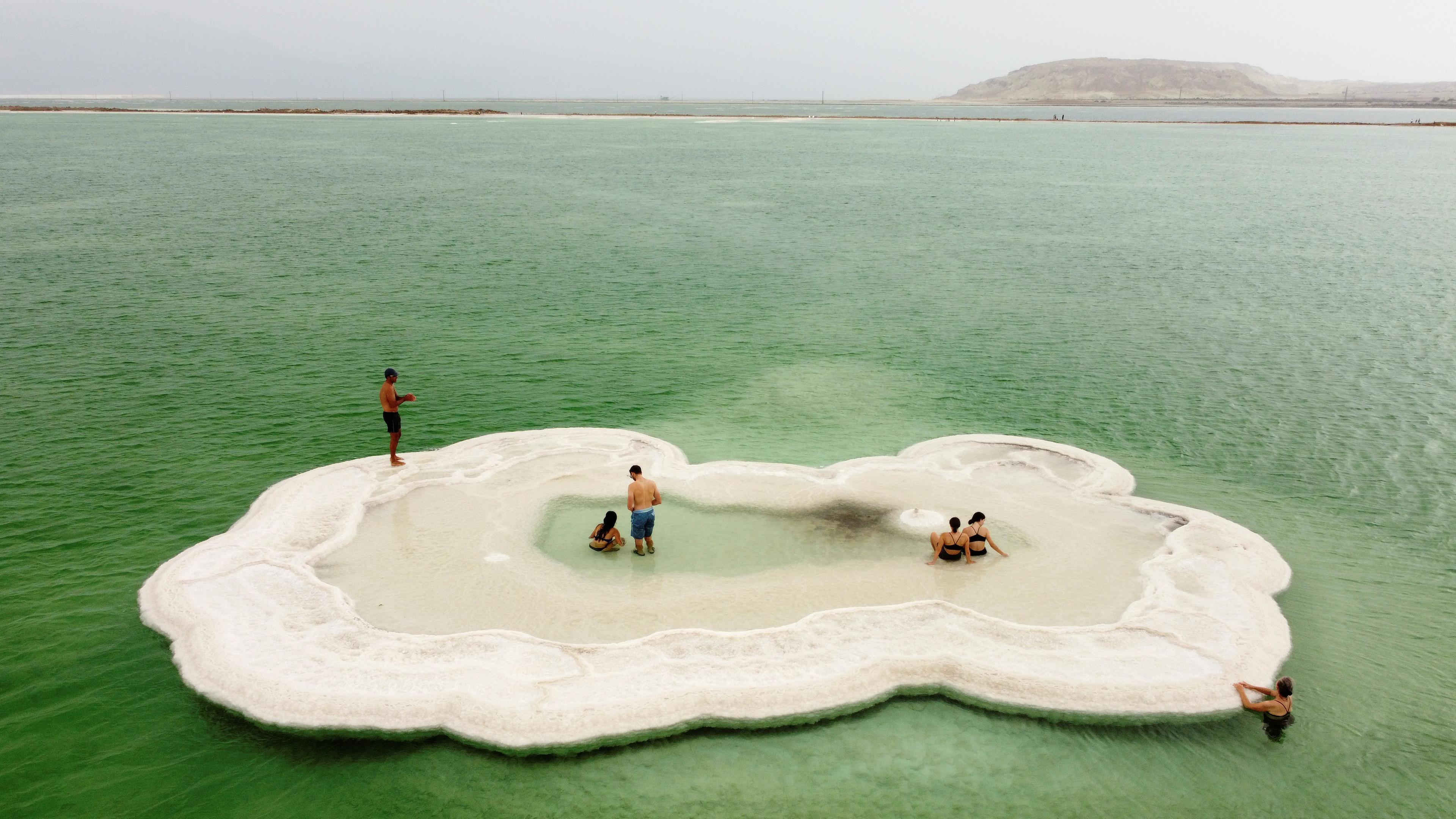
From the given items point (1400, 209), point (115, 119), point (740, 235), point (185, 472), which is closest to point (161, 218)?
point (740, 235)

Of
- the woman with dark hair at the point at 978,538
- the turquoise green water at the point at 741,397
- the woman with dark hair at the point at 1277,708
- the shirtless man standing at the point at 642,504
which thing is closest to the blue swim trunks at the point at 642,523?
the shirtless man standing at the point at 642,504

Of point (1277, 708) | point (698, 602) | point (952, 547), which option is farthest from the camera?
point (952, 547)

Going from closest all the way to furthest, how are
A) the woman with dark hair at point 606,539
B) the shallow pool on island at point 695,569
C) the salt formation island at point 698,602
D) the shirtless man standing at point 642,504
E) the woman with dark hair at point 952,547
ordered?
the salt formation island at point 698,602
the shallow pool on island at point 695,569
the shirtless man standing at point 642,504
the woman with dark hair at point 952,547
the woman with dark hair at point 606,539

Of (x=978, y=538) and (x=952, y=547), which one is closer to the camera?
(x=952, y=547)

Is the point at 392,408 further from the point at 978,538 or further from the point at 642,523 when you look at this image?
the point at 978,538

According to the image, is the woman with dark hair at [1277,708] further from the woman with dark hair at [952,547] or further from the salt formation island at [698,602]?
the woman with dark hair at [952,547]

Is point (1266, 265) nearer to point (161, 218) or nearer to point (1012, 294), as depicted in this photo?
point (1012, 294)

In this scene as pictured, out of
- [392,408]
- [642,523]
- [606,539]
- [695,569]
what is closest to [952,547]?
[695,569]
